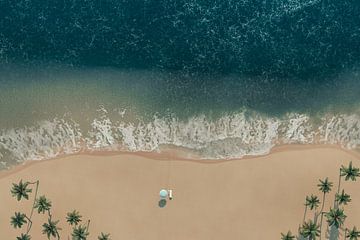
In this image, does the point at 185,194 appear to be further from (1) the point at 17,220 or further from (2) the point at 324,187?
(1) the point at 17,220

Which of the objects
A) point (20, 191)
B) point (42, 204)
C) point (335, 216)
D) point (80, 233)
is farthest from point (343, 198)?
point (20, 191)

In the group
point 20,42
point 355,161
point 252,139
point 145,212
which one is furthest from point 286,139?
point 20,42

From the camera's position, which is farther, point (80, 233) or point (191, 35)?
point (191, 35)

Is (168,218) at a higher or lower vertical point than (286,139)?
lower

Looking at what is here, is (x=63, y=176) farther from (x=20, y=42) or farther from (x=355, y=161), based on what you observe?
(x=355, y=161)

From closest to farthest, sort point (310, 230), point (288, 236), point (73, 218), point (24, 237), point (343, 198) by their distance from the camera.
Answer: point (310, 230) < point (288, 236) < point (343, 198) < point (73, 218) < point (24, 237)

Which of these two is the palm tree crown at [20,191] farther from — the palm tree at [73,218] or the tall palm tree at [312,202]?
the tall palm tree at [312,202]
